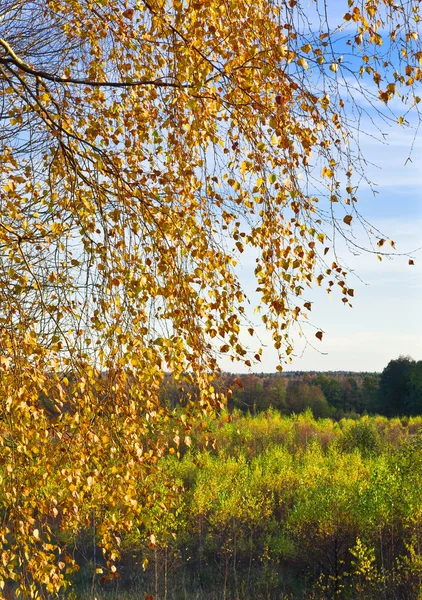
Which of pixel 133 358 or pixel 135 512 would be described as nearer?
pixel 133 358

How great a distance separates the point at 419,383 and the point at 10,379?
3306 cm

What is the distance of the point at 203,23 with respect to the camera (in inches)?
169

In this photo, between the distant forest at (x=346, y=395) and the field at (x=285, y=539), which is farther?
the distant forest at (x=346, y=395)

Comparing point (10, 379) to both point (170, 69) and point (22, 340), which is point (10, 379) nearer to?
point (22, 340)

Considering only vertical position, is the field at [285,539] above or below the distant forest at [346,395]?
below

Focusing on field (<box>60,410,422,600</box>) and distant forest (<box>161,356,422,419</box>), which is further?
distant forest (<box>161,356,422,419</box>)

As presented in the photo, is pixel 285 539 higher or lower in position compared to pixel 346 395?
lower

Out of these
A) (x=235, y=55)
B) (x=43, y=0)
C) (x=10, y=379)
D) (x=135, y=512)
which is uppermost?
(x=43, y=0)

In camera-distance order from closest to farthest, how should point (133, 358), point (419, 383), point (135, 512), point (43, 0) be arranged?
point (133, 358), point (135, 512), point (43, 0), point (419, 383)

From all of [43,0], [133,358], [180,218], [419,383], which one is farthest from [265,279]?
[419,383]

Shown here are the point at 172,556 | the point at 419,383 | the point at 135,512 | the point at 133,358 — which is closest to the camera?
the point at 133,358

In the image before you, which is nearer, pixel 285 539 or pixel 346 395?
pixel 285 539

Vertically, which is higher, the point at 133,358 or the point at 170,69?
the point at 170,69

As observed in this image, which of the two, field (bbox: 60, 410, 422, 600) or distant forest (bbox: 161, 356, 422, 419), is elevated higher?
distant forest (bbox: 161, 356, 422, 419)
